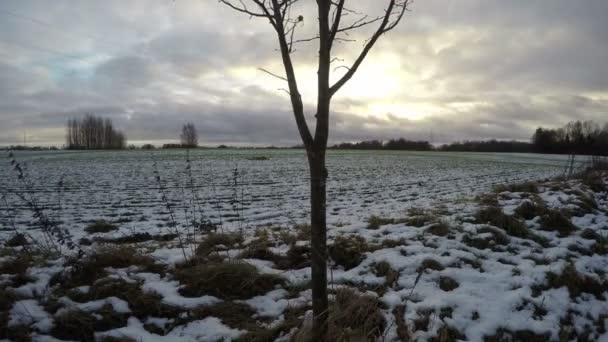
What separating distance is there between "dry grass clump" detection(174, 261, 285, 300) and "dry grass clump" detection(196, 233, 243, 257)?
2.61 ft

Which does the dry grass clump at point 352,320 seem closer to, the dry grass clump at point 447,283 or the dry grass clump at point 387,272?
the dry grass clump at point 387,272

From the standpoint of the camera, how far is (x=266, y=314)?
348 centimetres

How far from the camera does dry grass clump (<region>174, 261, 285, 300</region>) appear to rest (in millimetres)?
3895

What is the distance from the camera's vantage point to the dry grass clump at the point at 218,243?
201 inches

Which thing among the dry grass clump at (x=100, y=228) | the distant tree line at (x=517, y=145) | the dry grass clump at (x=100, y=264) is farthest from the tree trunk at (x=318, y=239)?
the distant tree line at (x=517, y=145)

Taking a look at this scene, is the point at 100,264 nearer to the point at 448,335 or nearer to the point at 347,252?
the point at 347,252

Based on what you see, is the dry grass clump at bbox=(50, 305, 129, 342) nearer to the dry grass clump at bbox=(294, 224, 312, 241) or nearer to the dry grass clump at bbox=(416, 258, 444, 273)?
the dry grass clump at bbox=(294, 224, 312, 241)

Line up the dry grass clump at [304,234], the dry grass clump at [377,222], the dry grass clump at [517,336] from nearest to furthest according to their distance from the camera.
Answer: the dry grass clump at [517,336], the dry grass clump at [304,234], the dry grass clump at [377,222]

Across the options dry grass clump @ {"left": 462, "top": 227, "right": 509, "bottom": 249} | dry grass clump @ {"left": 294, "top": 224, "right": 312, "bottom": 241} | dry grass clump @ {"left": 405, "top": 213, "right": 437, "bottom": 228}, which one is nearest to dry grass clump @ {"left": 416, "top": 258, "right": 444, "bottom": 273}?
dry grass clump @ {"left": 462, "top": 227, "right": 509, "bottom": 249}

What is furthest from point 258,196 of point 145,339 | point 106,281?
point 145,339

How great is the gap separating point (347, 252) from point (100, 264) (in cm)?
337

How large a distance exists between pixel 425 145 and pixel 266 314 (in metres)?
99.1

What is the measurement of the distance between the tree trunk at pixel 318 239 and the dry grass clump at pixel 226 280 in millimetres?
1238

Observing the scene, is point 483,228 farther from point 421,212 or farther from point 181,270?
point 181,270
